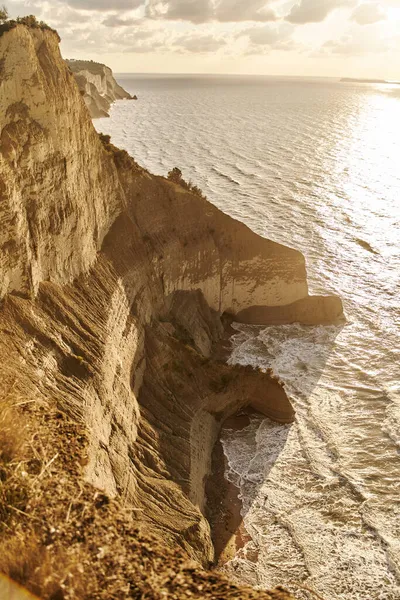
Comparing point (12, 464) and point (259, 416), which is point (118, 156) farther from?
point (12, 464)

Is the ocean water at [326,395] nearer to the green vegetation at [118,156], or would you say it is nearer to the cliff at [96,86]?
the green vegetation at [118,156]

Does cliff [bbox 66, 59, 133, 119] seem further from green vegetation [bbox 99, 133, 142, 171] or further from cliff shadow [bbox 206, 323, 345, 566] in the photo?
cliff shadow [bbox 206, 323, 345, 566]

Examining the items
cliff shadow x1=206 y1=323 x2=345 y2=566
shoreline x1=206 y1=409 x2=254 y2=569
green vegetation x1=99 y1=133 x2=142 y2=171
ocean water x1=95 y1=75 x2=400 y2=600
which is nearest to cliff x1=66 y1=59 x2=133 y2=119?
ocean water x1=95 y1=75 x2=400 y2=600

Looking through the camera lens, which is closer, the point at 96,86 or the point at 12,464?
the point at 12,464

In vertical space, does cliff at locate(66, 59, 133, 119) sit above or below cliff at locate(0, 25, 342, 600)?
above

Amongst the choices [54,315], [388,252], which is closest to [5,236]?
[54,315]

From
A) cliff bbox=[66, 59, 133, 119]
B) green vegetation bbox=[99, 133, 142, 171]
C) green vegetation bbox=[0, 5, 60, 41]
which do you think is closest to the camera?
green vegetation bbox=[0, 5, 60, 41]

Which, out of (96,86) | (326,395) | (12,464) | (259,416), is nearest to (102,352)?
(12,464)

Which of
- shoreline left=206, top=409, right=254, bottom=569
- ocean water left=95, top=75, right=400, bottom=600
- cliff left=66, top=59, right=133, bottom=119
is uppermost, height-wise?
cliff left=66, top=59, right=133, bottom=119
